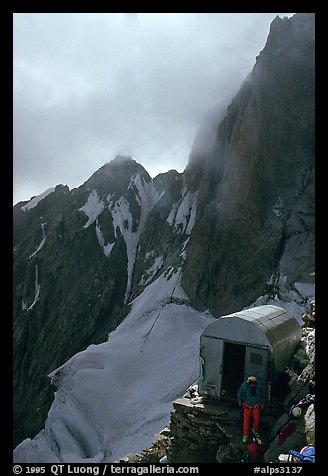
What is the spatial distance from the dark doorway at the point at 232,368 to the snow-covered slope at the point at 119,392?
982cm

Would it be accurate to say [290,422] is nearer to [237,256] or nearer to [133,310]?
[237,256]

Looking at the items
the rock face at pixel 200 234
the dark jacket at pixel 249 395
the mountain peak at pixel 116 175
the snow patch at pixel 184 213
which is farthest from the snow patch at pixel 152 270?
the dark jacket at pixel 249 395

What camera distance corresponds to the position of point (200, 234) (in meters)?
46.6

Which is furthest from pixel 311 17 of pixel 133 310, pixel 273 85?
pixel 133 310

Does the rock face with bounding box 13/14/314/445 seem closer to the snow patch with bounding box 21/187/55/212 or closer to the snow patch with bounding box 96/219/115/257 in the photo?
the snow patch with bounding box 96/219/115/257

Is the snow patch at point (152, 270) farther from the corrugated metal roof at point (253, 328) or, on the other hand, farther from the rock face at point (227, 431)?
the rock face at point (227, 431)

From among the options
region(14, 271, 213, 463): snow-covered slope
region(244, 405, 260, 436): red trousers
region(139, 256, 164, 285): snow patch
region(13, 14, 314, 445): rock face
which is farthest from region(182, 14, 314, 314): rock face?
region(244, 405, 260, 436): red trousers

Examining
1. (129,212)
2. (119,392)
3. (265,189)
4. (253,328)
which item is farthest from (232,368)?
(129,212)

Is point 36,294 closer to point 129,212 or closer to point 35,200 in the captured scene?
point 129,212

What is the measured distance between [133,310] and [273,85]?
28.8m

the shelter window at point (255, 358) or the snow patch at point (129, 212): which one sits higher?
the snow patch at point (129, 212)

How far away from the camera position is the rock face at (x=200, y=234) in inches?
1555

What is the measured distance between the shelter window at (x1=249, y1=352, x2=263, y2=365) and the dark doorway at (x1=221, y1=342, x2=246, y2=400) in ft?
1.14

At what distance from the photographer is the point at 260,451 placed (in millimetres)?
9570
